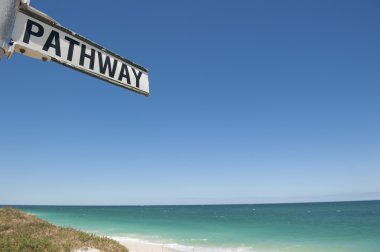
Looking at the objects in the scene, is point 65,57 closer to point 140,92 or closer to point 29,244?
point 140,92

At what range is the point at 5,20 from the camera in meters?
1.97

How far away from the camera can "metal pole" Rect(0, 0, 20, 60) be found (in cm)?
194

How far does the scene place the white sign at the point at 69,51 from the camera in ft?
7.62

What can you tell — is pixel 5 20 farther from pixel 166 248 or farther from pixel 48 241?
pixel 166 248

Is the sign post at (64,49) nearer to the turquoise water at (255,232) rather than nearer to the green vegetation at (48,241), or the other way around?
the green vegetation at (48,241)

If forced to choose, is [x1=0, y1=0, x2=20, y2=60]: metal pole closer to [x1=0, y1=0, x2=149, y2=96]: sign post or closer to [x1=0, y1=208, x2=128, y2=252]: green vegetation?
[x1=0, y1=0, x2=149, y2=96]: sign post

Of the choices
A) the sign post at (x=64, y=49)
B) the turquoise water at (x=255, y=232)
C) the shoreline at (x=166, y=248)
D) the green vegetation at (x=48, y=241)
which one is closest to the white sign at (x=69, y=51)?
the sign post at (x=64, y=49)

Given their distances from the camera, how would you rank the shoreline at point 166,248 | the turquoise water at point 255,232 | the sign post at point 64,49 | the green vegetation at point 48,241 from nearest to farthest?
the sign post at point 64,49
the green vegetation at point 48,241
the shoreline at point 166,248
the turquoise water at point 255,232

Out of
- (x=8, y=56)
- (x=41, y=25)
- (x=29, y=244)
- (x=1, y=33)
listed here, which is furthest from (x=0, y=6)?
(x=29, y=244)

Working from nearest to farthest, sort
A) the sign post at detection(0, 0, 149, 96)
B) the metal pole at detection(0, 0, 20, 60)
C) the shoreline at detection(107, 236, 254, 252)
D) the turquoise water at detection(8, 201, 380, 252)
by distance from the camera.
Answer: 1. the metal pole at detection(0, 0, 20, 60)
2. the sign post at detection(0, 0, 149, 96)
3. the shoreline at detection(107, 236, 254, 252)
4. the turquoise water at detection(8, 201, 380, 252)

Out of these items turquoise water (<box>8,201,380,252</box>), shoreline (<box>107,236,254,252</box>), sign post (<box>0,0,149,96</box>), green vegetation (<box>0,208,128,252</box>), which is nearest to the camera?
sign post (<box>0,0,149,96</box>)

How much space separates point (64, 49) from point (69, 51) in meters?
0.04

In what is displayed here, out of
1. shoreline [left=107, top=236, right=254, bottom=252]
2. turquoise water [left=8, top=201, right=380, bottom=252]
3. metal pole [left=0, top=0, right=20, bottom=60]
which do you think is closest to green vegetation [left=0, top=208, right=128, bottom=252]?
shoreline [left=107, top=236, right=254, bottom=252]

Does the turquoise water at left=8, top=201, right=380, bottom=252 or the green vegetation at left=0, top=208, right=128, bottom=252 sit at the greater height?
the green vegetation at left=0, top=208, right=128, bottom=252
